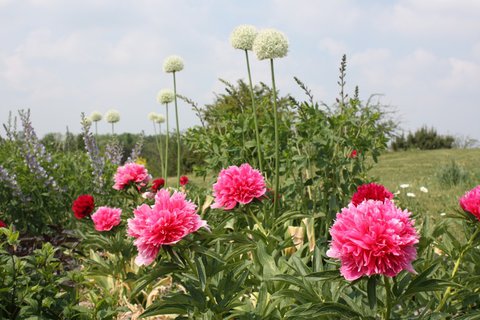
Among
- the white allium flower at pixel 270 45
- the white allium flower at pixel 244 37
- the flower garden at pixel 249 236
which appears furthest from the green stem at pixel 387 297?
the white allium flower at pixel 244 37

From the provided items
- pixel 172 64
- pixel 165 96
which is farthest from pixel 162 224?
pixel 165 96

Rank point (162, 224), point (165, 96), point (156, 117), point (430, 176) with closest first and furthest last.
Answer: point (162, 224)
point (165, 96)
point (156, 117)
point (430, 176)

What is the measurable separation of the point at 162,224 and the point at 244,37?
207 cm

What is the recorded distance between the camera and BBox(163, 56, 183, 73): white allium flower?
4883 mm

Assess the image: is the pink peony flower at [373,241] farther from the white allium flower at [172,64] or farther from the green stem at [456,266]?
the white allium flower at [172,64]

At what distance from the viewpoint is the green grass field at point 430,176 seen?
7531 mm

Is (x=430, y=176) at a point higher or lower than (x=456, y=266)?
lower

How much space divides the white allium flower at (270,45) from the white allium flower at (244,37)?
1.04 ft

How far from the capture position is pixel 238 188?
8.39 ft

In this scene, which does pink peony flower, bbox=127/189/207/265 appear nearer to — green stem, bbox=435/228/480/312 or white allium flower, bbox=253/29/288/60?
green stem, bbox=435/228/480/312

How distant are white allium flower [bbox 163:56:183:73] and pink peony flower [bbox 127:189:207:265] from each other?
3.05m

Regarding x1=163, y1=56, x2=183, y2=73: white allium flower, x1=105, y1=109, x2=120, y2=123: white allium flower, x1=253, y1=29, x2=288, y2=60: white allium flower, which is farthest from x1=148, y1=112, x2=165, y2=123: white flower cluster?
x1=253, y1=29, x2=288, y2=60: white allium flower

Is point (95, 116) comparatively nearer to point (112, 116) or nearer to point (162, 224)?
point (112, 116)

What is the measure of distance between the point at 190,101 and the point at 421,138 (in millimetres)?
16968
